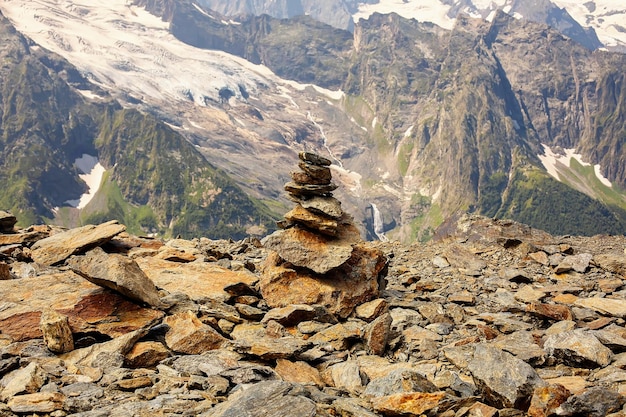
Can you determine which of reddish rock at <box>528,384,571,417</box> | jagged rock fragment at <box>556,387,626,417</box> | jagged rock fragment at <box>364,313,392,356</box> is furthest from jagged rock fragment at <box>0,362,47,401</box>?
jagged rock fragment at <box>556,387,626,417</box>

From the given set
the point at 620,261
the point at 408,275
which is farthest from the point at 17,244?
the point at 620,261

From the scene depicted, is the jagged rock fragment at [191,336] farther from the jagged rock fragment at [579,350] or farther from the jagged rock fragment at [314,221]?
the jagged rock fragment at [579,350]

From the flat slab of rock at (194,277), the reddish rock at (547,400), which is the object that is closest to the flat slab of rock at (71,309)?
the flat slab of rock at (194,277)

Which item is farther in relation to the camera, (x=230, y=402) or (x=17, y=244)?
(x=17, y=244)

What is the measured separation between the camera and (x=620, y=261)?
97.3ft

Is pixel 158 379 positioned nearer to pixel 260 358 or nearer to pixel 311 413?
pixel 260 358

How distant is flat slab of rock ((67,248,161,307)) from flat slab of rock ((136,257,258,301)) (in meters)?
3.07

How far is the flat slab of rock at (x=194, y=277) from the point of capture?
24391mm

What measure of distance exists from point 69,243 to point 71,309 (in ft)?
33.2

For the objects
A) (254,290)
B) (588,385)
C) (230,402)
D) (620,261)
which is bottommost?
(254,290)

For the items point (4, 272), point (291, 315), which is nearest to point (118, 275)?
point (291, 315)

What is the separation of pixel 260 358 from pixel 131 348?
4.60m

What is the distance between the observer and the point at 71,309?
1897 centimetres

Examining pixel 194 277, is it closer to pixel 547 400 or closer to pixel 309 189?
pixel 309 189
